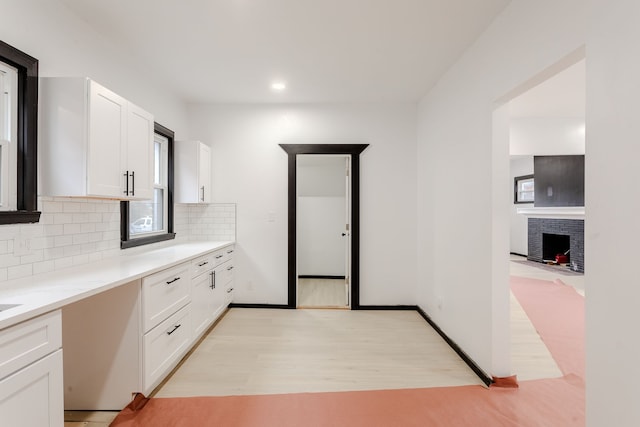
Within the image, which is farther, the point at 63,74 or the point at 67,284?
the point at 63,74

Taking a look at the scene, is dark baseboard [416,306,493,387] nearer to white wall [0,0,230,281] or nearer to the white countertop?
the white countertop

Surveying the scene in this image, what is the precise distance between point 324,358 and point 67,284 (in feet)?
6.50

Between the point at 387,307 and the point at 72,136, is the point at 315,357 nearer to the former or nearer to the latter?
the point at 387,307

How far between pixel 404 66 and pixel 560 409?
2.99 m

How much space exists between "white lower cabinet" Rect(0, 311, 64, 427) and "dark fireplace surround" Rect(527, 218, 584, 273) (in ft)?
26.8

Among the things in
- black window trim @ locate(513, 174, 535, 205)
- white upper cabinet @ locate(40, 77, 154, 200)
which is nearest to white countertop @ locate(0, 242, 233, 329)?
white upper cabinet @ locate(40, 77, 154, 200)

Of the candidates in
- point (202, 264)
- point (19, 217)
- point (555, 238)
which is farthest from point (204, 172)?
point (555, 238)

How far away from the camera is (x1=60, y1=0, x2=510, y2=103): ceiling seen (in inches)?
79.7

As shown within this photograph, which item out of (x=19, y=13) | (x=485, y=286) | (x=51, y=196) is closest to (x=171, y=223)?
(x=51, y=196)

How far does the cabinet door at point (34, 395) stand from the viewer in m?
1.11

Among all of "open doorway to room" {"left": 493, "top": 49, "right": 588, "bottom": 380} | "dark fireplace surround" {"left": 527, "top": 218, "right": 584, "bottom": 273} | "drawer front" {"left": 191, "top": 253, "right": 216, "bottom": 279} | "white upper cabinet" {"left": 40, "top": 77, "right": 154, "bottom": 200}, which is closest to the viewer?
"white upper cabinet" {"left": 40, "top": 77, "right": 154, "bottom": 200}

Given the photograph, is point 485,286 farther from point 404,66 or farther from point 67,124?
point 67,124

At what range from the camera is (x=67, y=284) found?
5.27 feet

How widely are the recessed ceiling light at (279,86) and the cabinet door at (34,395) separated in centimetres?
292
